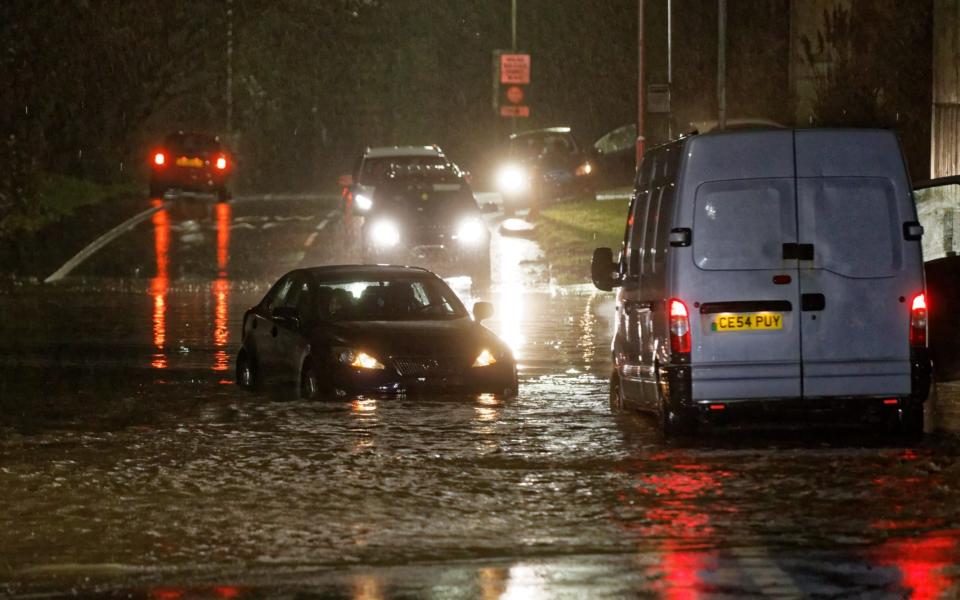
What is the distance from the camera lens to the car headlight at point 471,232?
3092 centimetres

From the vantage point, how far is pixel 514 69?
171 feet

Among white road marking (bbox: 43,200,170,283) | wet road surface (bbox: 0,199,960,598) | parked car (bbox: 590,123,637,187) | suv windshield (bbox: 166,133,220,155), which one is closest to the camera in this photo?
wet road surface (bbox: 0,199,960,598)

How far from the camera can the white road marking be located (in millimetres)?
32281

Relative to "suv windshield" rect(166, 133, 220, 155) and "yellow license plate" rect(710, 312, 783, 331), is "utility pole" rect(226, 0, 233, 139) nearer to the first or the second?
"suv windshield" rect(166, 133, 220, 155)

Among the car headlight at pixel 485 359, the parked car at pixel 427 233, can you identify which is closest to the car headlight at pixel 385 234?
the parked car at pixel 427 233

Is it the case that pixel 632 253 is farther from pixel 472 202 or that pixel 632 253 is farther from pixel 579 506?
pixel 472 202

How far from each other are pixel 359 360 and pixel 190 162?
32648mm

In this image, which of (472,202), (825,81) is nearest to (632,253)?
(472,202)

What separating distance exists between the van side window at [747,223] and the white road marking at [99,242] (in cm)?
1987

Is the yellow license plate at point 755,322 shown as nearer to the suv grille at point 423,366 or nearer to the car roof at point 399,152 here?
the suv grille at point 423,366

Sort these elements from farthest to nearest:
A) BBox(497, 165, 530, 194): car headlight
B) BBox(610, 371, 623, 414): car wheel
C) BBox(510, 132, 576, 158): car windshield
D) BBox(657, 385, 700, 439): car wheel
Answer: BBox(510, 132, 576, 158): car windshield, BBox(497, 165, 530, 194): car headlight, BBox(610, 371, 623, 414): car wheel, BBox(657, 385, 700, 439): car wheel

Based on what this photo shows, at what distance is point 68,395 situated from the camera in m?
16.7

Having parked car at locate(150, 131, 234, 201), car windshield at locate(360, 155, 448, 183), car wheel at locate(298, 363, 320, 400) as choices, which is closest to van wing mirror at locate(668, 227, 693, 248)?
car wheel at locate(298, 363, 320, 400)

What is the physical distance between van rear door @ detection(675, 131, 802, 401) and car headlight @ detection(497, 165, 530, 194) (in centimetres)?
3029
